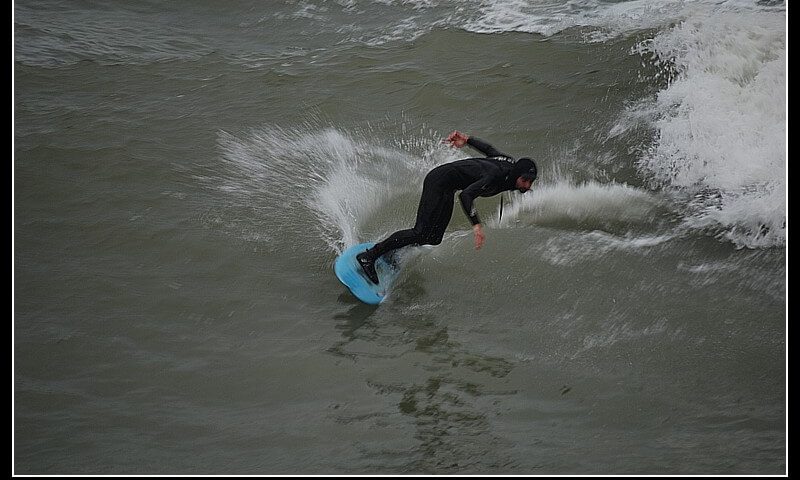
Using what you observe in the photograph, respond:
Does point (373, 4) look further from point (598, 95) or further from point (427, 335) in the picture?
point (427, 335)

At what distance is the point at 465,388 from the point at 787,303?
8.75 feet

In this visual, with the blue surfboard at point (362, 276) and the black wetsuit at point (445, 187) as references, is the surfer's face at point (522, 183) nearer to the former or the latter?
the black wetsuit at point (445, 187)

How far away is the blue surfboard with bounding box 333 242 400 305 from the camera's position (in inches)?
254

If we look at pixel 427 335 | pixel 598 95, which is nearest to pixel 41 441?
pixel 427 335

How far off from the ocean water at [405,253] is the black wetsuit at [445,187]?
0.44m

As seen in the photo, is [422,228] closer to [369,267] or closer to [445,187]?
[445,187]

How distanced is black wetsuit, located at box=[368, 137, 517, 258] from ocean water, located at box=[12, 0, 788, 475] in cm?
44

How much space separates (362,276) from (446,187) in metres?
1.04

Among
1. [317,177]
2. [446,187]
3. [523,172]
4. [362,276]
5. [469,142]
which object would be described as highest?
[317,177]

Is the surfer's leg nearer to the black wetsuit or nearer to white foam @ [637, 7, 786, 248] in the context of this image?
the black wetsuit

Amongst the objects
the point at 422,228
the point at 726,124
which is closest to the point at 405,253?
the point at 422,228

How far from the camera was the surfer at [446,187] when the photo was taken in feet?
20.4

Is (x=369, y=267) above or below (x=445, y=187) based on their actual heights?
below

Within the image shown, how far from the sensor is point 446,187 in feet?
21.4
